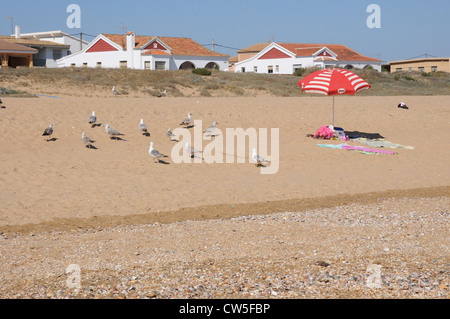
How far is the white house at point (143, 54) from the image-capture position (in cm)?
5912

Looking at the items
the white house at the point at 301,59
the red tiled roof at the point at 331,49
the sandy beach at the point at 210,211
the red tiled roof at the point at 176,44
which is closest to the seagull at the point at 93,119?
the sandy beach at the point at 210,211

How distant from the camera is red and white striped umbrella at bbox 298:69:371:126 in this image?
1973cm

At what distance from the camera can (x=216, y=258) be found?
29.7 ft

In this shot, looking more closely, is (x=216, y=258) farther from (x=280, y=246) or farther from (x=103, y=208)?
(x=103, y=208)

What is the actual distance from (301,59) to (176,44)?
1559 cm

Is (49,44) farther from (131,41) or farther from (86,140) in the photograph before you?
(86,140)

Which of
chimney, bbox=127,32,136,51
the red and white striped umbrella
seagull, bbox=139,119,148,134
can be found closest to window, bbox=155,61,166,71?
chimney, bbox=127,32,136,51

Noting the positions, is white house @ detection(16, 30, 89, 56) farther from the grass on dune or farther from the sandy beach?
the sandy beach

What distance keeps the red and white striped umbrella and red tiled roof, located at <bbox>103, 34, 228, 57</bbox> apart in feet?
137

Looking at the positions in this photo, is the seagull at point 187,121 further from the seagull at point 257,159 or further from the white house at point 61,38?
the white house at point 61,38

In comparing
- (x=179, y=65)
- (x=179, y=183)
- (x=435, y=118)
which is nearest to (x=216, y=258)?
(x=179, y=183)

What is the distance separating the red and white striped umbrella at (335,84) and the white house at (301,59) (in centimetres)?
4636
